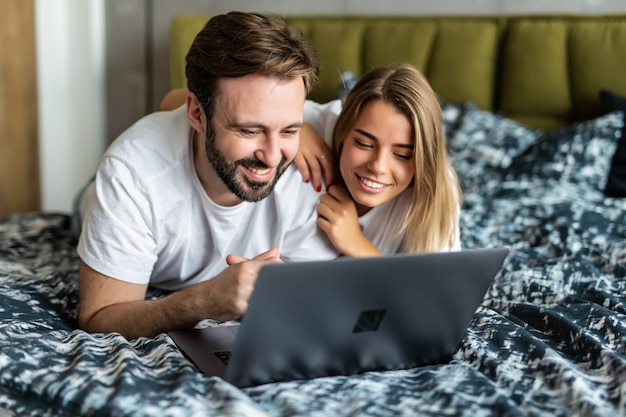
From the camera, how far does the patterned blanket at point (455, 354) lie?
1.25 meters

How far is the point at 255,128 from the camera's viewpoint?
1.65 metres

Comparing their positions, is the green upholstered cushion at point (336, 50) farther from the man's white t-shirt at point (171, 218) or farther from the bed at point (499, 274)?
the man's white t-shirt at point (171, 218)

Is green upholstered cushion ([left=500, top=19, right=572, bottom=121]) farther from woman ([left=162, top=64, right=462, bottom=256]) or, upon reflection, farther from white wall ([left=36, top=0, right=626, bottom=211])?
woman ([left=162, top=64, right=462, bottom=256])

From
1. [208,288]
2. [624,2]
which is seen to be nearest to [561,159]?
[624,2]

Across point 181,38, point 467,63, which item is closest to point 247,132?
point 467,63

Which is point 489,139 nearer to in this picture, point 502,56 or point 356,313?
point 502,56

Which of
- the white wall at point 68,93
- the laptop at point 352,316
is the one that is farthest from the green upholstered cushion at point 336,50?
the laptop at point 352,316

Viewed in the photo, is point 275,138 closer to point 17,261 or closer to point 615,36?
point 17,261

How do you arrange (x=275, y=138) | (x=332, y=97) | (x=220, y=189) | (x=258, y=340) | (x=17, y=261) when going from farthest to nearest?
(x=332, y=97), (x=17, y=261), (x=220, y=189), (x=275, y=138), (x=258, y=340)

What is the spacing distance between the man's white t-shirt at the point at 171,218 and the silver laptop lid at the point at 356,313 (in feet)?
1.75

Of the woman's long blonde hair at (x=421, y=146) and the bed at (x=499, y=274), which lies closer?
the bed at (x=499, y=274)

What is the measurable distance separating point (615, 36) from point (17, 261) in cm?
233

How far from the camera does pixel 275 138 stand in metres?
1.65

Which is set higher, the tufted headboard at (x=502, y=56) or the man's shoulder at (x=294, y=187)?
the tufted headboard at (x=502, y=56)
